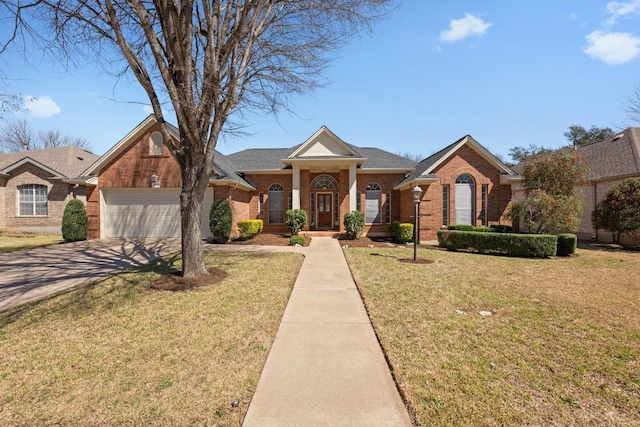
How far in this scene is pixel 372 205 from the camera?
17.3 meters

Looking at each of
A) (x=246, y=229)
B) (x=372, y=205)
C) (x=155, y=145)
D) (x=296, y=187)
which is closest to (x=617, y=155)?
(x=372, y=205)

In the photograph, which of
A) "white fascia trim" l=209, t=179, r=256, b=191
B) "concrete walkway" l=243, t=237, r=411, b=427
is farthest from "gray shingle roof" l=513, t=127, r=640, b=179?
"white fascia trim" l=209, t=179, r=256, b=191

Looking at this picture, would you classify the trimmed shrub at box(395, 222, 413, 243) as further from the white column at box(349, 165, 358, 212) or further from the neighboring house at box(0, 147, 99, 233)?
the neighboring house at box(0, 147, 99, 233)

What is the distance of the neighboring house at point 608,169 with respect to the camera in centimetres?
1480

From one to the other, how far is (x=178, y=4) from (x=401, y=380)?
8.40 m

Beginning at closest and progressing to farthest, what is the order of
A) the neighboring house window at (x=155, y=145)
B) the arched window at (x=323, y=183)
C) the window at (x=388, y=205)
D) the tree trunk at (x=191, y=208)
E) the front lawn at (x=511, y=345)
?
the front lawn at (x=511, y=345) → the tree trunk at (x=191, y=208) → the neighboring house window at (x=155, y=145) → the window at (x=388, y=205) → the arched window at (x=323, y=183)

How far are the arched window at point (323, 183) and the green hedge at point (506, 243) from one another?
26.2ft

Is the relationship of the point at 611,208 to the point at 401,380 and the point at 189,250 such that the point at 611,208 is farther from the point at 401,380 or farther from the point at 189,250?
the point at 189,250

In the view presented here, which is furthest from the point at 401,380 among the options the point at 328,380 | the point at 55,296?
the point at 55,296

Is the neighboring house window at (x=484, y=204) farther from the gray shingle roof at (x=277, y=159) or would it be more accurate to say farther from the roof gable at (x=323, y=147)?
the roof gable at (x=323, y=147)

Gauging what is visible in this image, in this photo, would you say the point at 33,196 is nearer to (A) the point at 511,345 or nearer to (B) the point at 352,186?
(B) the point at 352,186

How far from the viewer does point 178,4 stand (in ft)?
20.4

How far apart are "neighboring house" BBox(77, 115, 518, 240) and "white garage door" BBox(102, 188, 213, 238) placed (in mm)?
51

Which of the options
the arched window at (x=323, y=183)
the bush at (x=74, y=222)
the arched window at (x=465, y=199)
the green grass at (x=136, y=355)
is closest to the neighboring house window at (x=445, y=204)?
the arched window at (x=465, y=199)
